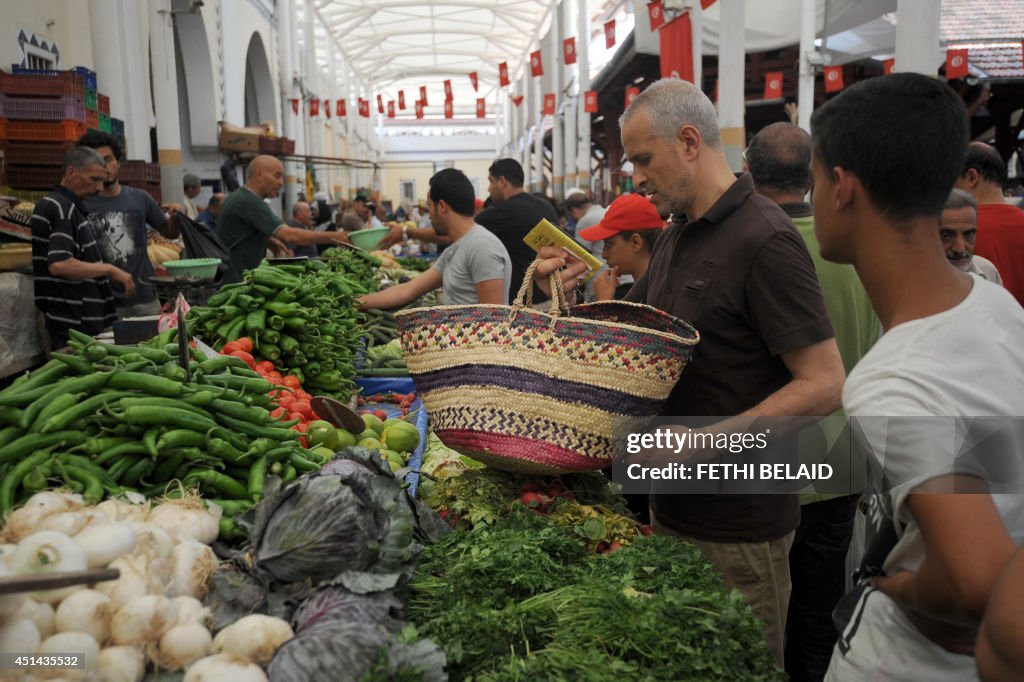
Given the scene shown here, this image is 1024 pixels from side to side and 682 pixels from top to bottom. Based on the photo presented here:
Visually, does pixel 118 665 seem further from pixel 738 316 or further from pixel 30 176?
pixel 30 176

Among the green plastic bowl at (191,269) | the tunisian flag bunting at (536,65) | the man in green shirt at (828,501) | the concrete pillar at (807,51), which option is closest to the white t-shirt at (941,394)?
the man in green shirt at (828,501)

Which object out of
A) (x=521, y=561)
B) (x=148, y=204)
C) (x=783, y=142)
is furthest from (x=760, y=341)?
(x=148, y=204)

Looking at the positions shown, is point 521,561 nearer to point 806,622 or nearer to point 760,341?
point 760,341

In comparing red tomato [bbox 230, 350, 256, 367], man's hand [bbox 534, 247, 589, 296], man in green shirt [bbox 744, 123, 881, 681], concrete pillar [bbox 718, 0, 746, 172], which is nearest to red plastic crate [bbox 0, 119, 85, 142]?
red tomato [bbox 230, 350, 256, 367]

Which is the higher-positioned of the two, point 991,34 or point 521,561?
point 991,34

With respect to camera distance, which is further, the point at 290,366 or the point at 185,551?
the point at 290,366

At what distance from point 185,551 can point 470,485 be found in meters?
0.96

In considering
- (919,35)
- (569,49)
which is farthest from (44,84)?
(569,49)

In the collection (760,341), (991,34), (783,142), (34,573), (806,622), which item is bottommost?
(806,622)

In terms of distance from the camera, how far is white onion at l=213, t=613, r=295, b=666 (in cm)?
170

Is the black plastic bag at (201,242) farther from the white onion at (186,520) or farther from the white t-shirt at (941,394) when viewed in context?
the white t-shirt at (941,394)

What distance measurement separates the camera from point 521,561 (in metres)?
2.03

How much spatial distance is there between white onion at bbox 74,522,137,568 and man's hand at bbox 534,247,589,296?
144cm

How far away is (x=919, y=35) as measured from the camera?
5922 millimetres
